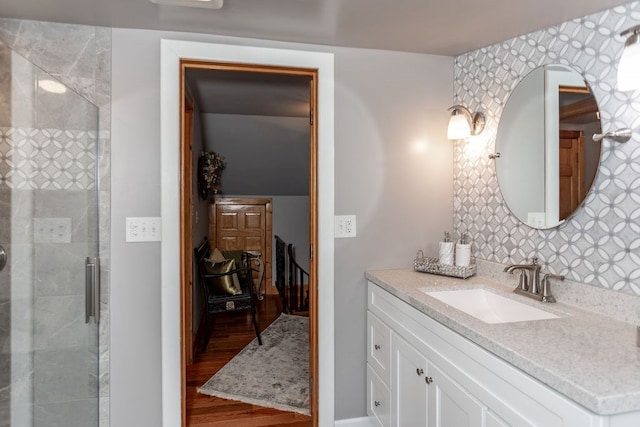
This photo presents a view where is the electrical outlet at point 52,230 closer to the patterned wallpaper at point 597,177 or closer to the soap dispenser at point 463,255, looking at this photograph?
the soap dispenser at point 463,255

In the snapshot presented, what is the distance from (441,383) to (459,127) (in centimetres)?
128

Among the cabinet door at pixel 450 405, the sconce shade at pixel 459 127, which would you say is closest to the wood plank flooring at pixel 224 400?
the cabinet door at pixel 450 405

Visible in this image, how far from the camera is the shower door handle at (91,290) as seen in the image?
180 centimetres

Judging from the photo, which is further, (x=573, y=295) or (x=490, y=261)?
(x=490, y=261)

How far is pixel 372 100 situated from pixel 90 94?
1416 mm

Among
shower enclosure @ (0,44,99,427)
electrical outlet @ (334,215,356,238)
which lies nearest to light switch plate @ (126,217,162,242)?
shower enclosure @ (0,44,99,427)

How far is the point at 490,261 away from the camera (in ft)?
6.57

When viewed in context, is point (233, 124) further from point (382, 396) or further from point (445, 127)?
point (382, 396)

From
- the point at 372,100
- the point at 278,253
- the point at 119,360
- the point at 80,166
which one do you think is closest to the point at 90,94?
the point at 80,166

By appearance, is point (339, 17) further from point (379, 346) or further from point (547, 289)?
point (379, 346)

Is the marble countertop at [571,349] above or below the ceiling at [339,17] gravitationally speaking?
below

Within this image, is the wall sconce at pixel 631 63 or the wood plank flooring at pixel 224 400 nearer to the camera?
the wall sconce at pixel 631 63

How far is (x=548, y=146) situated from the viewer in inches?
66.3

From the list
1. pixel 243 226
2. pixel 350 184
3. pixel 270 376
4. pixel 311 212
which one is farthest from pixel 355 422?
pixel 243 226
